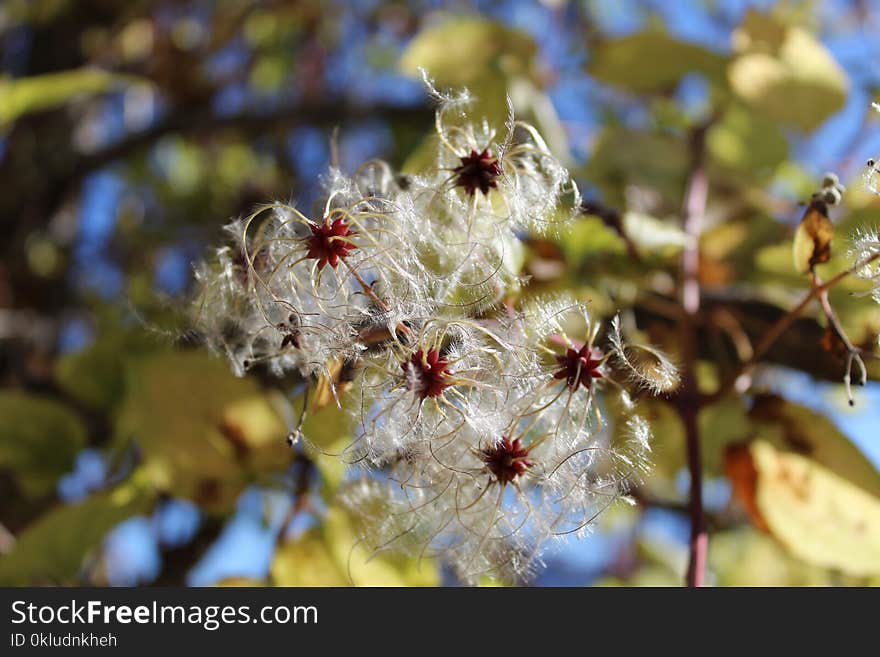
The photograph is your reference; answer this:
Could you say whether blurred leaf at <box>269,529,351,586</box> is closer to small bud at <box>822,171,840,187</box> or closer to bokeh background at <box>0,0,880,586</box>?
bokeh background at <box>0,0,880,586</box>

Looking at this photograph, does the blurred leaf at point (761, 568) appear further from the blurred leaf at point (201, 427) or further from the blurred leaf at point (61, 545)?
the blurred leaf at point (61, 545)

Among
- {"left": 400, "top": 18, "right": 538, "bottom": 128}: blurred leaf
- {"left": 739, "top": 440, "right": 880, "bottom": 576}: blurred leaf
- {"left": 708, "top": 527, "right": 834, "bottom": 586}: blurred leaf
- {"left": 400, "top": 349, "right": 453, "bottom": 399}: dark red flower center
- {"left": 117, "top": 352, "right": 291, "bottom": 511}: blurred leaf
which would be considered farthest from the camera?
{"left": 708, "top": 527, "right": 834, "bottom": 586}: blurred leaf

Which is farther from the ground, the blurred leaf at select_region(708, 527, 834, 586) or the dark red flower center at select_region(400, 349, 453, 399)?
the blurred leaf at select_region(708, 527, 834, 586)

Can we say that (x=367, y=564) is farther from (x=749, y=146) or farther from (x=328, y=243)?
(x=749, y=146)

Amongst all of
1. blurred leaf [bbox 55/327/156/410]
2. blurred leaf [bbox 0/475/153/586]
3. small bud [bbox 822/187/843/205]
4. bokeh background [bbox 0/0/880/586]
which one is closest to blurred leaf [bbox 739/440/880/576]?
bokeh background [bbox 0/0/880/586]

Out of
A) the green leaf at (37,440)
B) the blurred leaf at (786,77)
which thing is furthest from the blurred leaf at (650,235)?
the green leaf at (37,440)

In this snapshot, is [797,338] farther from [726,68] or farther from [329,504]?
[329,504]

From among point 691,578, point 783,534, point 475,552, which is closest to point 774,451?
point 783,534

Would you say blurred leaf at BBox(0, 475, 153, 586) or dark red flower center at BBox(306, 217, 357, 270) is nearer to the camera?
dark red flower center at BBox(306, 217, 357, 270)
